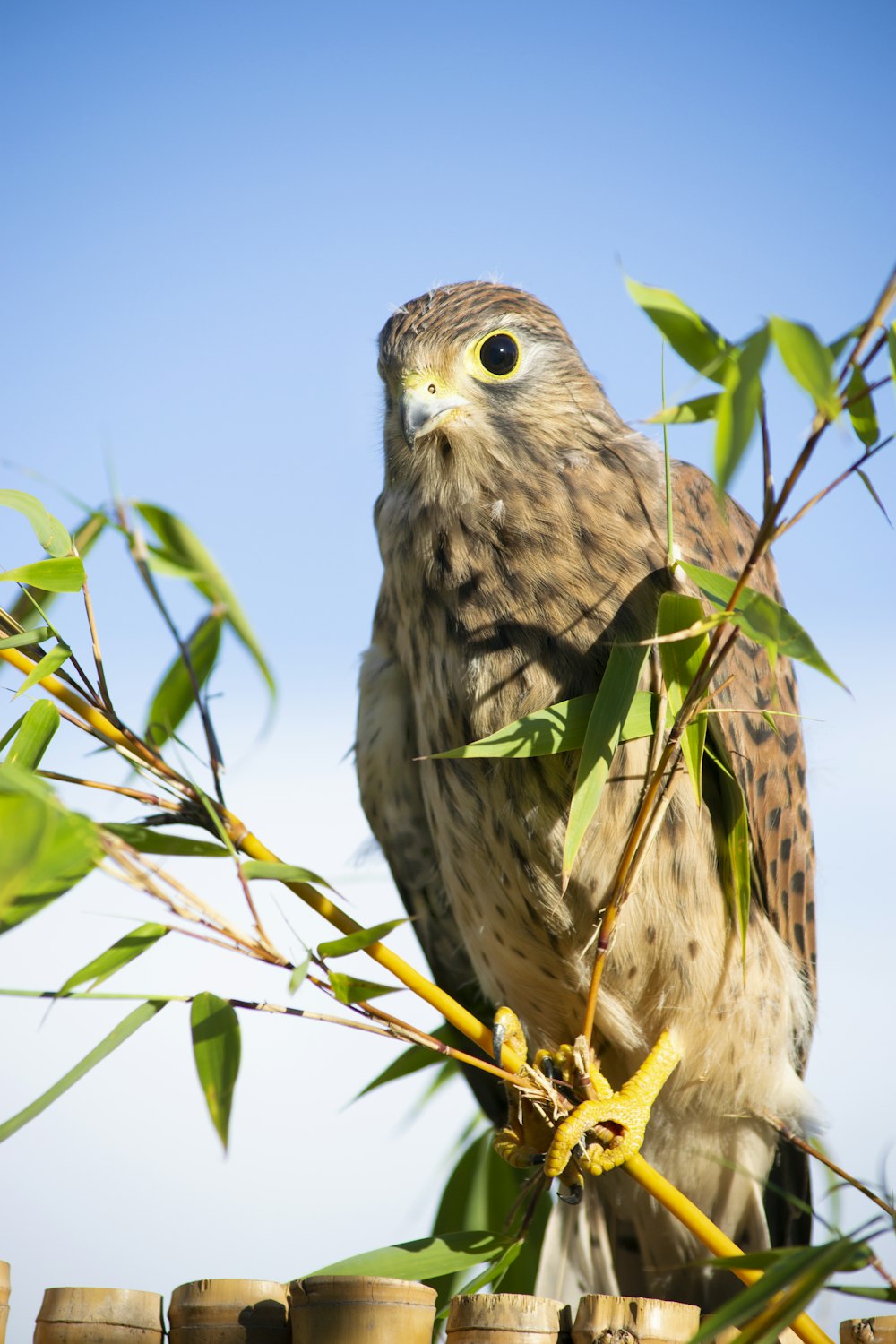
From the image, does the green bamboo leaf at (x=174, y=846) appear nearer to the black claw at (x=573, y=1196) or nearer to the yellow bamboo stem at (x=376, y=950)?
the yellow bamboo stem at (x=376, y=950)

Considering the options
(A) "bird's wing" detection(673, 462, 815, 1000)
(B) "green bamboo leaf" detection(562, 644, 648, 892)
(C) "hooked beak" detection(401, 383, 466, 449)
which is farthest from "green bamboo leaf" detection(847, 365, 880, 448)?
(C) "hooked beak" detection(401, 383, 466, 449)

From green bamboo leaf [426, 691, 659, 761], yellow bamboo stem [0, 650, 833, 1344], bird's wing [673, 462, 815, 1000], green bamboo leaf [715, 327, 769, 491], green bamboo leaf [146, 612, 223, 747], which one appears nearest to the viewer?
green bamboo leaf [715, 327, 769, 491]

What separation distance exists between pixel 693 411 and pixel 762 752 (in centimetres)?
143

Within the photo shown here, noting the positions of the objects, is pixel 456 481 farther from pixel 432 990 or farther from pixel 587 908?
pixel 432 990

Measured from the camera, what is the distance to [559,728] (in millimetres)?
1827

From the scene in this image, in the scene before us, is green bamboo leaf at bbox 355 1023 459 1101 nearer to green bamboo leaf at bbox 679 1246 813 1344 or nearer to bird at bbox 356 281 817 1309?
bird at bbox 356 281 817 1309

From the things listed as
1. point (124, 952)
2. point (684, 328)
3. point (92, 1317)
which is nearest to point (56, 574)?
point (124, 952)

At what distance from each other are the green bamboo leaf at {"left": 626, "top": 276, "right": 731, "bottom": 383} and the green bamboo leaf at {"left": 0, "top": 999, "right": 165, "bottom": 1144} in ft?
3.38

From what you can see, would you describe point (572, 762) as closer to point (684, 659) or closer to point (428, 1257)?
point (684, 659)

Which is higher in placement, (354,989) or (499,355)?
(499,355)

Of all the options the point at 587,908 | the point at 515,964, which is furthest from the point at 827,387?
the point at 515,964

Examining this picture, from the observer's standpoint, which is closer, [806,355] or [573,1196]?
[806,355]

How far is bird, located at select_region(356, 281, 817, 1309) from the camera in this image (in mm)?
2338

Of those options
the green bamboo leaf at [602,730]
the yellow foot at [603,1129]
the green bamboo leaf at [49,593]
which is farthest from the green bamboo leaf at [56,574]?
the yellow foot at [603,1129]
